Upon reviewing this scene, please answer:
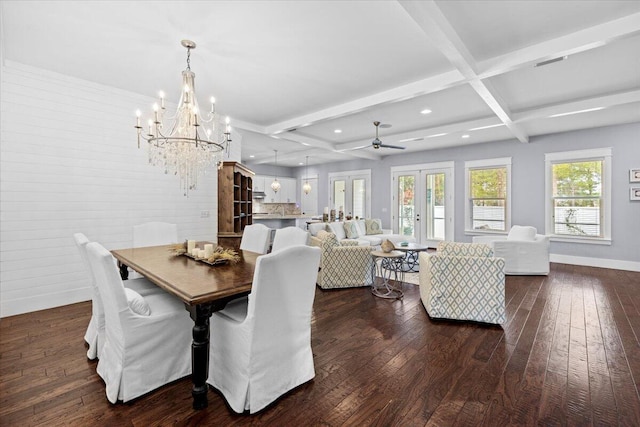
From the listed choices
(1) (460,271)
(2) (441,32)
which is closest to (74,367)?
(1) (460,271)

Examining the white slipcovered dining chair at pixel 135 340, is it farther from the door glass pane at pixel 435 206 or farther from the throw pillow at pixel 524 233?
the door glass pane at pixel 435 206

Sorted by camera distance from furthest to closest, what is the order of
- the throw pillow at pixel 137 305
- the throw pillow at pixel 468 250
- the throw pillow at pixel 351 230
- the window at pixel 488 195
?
the window at pixel 488 195
the throw pillow at pixel 351 230
the throw pillow at pixel 468 250
the throw pillow at pixel 137 305

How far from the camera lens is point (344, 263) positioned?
4.35 m

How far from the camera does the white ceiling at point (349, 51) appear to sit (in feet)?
7.97

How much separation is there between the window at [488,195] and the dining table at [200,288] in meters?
6.61

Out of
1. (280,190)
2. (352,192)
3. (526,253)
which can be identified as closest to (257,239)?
(526,253)

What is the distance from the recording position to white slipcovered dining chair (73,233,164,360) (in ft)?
7.38

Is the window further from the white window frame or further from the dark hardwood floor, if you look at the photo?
the dark hardwood floor

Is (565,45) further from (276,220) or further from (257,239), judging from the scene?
(276,220)

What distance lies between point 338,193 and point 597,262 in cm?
677

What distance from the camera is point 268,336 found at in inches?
72.7

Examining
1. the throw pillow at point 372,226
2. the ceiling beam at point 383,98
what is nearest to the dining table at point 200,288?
the ceiling beam at point 383,98

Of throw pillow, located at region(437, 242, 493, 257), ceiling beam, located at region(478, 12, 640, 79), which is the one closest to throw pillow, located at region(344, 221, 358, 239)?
throw pillow, located at region(437, 242, 493, 257)

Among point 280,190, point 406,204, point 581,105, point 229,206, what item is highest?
point 581,105
